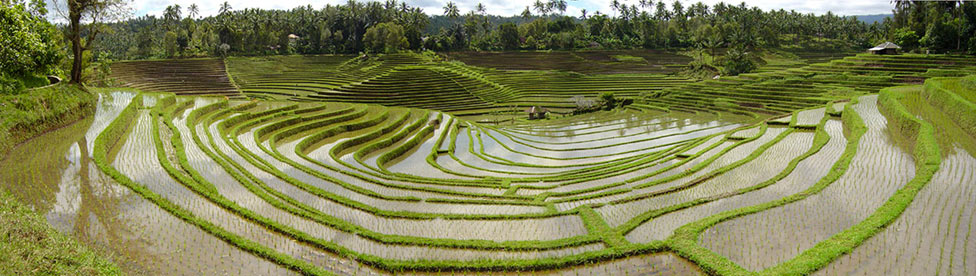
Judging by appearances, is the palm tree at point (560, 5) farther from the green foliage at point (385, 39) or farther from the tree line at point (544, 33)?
the green foliage at point (385, 39)

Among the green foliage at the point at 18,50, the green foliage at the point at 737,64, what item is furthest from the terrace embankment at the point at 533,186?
the green foliage at the point at 737,64

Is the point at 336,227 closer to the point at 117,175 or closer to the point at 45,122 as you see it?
the point at 117,175

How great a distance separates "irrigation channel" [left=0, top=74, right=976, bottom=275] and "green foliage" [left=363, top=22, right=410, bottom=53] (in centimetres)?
4135

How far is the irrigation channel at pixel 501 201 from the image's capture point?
761 centimetres

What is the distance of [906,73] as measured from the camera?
31.7 metres

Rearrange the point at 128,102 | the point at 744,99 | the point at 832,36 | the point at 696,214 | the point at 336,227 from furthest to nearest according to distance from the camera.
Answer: the point at 832,36 → the point at 744,99 → the point at 128,102 → the point at 696,214 → the point at 336,227

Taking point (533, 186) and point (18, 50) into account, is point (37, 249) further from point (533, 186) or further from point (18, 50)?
point (18, 50)

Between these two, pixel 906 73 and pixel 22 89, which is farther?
pixel 906 73

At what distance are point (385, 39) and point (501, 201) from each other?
169 feet

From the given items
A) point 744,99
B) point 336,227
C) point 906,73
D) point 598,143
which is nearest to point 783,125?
point 598,143

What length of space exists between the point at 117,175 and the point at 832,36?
9858cm

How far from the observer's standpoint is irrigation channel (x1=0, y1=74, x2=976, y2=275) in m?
7.61

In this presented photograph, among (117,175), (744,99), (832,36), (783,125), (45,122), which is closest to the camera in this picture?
(117,175)

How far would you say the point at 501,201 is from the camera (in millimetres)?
11219
